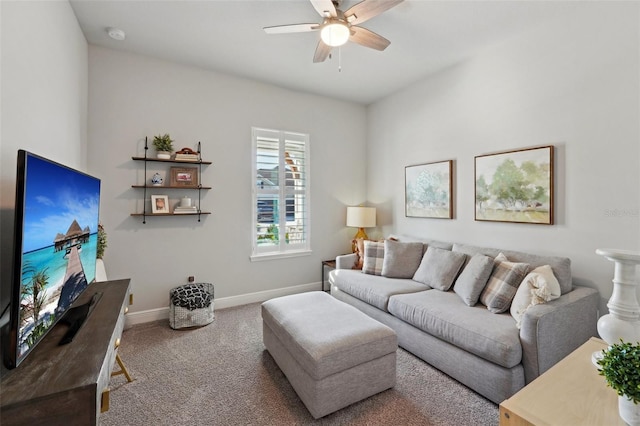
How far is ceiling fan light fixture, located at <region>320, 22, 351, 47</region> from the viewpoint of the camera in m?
2.09

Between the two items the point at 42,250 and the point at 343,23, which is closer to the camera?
the point at 42,250

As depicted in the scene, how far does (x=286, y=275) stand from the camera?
3984mm

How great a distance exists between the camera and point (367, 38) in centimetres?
231

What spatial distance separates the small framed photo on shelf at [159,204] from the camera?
10.1 ft

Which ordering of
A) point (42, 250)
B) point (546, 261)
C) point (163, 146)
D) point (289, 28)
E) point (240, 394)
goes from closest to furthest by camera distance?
1. point (42, 250)
2. point (240, 394)
3. point (289, 28)
4. point (546, 261)
5. point (163, 146)

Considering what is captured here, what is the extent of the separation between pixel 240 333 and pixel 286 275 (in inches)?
47.7

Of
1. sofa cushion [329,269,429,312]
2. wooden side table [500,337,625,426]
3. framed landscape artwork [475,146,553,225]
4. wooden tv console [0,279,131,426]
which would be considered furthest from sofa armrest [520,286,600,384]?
wooden tv console [0,279,131,426]

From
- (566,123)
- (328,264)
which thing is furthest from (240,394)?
(566,123)

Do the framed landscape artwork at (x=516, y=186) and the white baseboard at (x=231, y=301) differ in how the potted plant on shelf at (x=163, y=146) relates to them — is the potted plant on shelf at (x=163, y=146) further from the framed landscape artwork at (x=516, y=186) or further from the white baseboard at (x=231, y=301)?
the framed landscape artwork at (x=516, y=186)

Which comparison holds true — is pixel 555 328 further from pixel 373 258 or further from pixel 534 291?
pixel 373 258

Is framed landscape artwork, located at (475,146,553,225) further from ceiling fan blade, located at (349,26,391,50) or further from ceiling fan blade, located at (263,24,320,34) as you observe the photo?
ceiling fan blade, located at (263,24,320,34)

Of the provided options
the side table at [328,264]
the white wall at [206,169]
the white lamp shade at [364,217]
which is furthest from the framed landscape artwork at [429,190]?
the side table at [328,264]

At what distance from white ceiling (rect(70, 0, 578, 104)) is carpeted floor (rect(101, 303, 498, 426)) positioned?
2907 mm

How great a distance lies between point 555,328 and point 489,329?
402 mm
